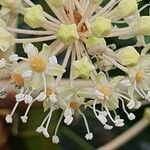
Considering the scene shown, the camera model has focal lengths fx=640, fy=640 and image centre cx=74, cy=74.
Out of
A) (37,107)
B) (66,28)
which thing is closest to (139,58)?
(66,28)

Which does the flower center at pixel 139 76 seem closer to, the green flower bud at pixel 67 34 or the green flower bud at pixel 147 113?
the green flower bud at pixel 67 34

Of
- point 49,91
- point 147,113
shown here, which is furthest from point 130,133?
point 49,91

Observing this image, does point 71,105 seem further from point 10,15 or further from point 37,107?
point 37,107

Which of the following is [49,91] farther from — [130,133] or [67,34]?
[130,133]

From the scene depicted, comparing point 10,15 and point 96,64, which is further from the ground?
point 10,15

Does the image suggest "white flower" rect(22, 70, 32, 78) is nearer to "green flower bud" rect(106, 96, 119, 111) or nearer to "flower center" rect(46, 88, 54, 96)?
"flower center" rect(46, 88, 54, 96)


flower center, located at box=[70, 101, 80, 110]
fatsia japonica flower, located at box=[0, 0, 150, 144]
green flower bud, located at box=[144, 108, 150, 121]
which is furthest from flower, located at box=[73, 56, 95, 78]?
green flower bud, located at box=[144, 108, 150, 121]
